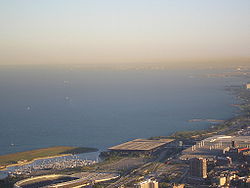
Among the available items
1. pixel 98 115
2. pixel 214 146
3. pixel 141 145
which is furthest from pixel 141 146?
pixel 98 115

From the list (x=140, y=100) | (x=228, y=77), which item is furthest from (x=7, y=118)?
(x=228, y=77)

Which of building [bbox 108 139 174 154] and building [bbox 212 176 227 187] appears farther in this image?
building [bbox 108 139 174 154]

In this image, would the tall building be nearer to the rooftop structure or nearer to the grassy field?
the rooftop structure

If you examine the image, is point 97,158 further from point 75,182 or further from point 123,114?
point 123,114

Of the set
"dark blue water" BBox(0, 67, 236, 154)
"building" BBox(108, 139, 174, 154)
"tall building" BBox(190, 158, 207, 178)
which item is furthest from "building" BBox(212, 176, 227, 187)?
"dark blue water" BBox(0, 67, 236, 154)

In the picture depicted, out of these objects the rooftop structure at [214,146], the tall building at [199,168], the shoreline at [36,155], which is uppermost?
the tall building at [199,168]

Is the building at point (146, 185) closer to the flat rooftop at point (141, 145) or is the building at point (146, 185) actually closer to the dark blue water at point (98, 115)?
the flat rooftop at point (141, 145)

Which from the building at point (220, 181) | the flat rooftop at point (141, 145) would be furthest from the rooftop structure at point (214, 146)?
Result: the building at point (220, 181)
